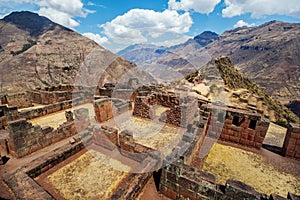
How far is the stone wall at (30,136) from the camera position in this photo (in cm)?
698

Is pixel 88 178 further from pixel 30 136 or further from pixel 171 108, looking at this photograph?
pixel 171 108

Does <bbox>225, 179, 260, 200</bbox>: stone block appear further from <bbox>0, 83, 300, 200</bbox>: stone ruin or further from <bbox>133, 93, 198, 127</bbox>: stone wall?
<bbox>133, 93, 198, 127</bbox>: stone wall

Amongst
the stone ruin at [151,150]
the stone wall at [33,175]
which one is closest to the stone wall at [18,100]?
the stone ruin at [151,150]

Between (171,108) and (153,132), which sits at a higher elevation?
(171,108)

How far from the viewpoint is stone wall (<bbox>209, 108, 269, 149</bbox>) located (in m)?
8.20

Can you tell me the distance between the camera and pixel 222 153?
8.13 metres

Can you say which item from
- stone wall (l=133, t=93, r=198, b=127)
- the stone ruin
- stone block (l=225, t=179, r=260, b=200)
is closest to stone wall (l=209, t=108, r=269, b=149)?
the stone ruin

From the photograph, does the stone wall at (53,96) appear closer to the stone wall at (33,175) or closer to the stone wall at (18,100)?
the stone wall at (18,100)

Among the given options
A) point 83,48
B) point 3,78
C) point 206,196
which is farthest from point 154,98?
point 83,48

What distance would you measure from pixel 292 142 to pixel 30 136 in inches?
460

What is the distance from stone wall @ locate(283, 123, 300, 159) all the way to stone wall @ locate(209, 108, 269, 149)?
89cm

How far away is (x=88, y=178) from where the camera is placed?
5973 millimetres

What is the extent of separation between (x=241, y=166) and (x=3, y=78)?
6423 cm

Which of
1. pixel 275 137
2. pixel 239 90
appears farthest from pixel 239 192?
pixel 239 90
